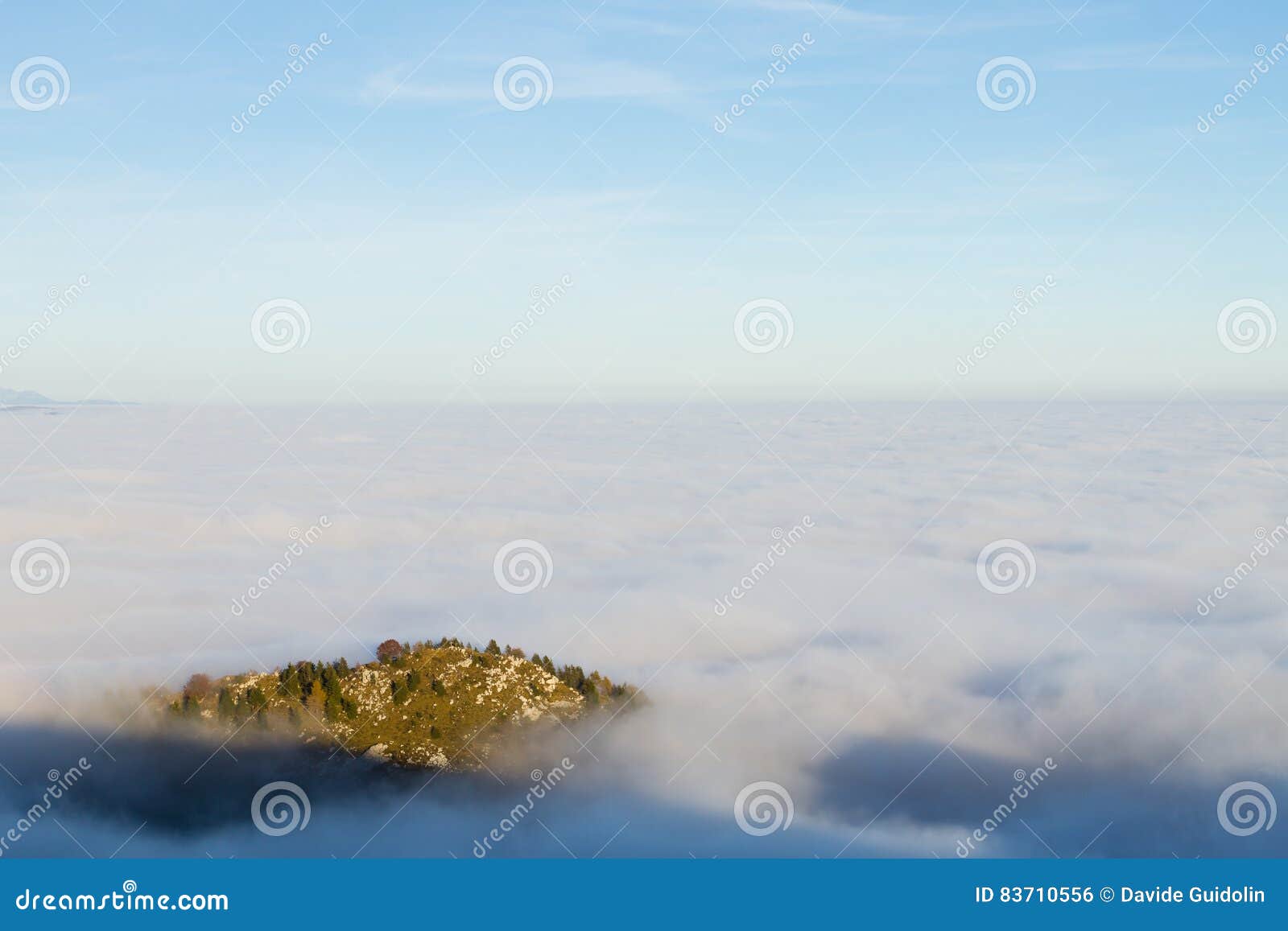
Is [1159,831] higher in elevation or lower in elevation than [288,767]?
higher

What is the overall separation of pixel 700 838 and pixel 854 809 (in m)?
30.0

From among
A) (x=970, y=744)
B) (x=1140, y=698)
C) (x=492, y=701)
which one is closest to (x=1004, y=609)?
(x=1140, y=698)

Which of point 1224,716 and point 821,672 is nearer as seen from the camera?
point 1224,716

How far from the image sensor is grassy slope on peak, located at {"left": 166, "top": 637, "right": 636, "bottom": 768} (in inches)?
4013

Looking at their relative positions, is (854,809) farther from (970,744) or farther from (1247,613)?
(1247,613)

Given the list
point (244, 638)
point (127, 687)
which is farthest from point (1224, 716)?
point (127, 687)

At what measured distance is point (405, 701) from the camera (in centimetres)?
10500

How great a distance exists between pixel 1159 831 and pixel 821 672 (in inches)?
2620

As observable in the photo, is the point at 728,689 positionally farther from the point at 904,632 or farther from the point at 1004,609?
the point at 1004,609

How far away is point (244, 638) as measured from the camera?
456ft

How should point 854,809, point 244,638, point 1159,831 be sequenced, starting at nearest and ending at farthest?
1. point 1159,831
2. point 854,809
3. point 244,638

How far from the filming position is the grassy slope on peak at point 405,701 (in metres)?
102

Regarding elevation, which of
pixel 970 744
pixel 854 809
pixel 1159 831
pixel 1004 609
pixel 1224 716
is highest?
pixel 1004 609

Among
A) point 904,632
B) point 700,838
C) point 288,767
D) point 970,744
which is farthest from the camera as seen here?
point 904,632
